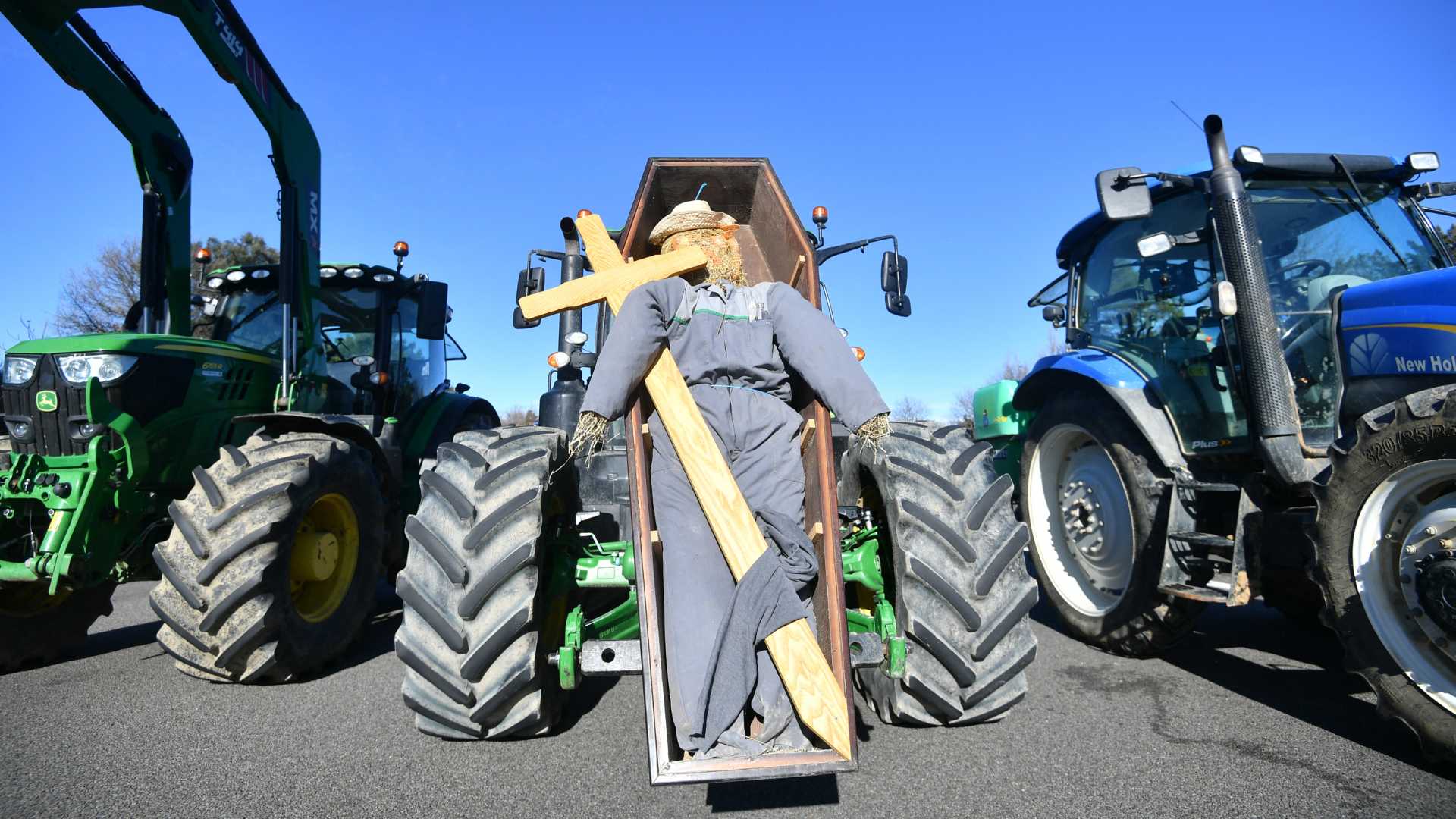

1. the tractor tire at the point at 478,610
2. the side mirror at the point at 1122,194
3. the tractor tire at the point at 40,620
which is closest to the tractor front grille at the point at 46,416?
the tractor tire at the point at 40,620

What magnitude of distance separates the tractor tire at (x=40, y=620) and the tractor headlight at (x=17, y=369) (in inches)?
42.9

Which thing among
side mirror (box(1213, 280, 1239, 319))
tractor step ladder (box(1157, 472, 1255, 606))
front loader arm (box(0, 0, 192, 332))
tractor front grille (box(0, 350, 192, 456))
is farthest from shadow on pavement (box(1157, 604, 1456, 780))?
front loader arm (box(0, 0, 192, 332))

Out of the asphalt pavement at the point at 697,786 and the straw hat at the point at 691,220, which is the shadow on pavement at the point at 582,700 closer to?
the asphalt pavement at the point at 697,786

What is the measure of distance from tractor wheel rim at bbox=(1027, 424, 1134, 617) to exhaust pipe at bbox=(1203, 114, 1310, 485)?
33.8 inches

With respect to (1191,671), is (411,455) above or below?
above

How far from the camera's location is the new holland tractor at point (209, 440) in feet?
11.8

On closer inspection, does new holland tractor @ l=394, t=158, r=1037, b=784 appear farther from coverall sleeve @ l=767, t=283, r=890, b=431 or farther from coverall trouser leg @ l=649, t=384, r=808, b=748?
coverall sleeve @ l=767, t=283, r=890, b=431

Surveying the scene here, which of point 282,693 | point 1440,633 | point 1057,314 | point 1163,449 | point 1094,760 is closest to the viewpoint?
point 1440,633

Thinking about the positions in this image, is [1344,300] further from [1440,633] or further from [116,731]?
[116,731]

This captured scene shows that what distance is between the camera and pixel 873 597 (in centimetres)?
331

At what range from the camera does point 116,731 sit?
3.28 meters

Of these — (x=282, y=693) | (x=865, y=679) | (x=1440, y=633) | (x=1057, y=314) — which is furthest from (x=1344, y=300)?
(x=282, y=693)

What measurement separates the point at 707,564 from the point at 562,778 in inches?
37.0

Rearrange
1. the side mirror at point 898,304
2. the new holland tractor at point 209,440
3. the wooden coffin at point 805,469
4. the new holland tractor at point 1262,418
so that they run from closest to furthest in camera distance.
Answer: the wooden coffin at point 805,469
the new holland tractor at point 1262,418
the new holland tractor at point 209,440
the side mirror at point 898,304
